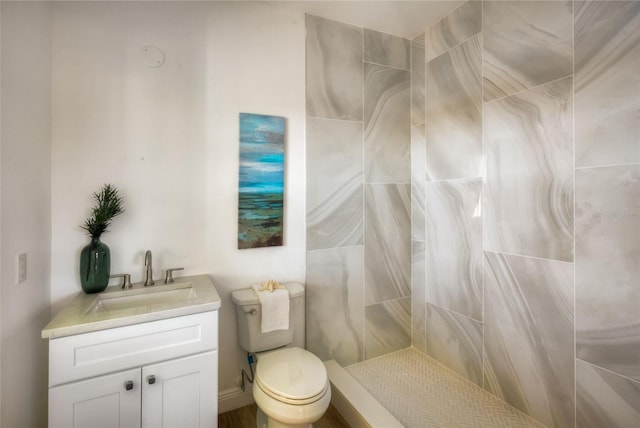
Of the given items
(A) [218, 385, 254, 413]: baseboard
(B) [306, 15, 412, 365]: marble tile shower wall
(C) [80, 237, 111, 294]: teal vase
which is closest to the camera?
(C) [80, 237, 111, 294]: teal vase

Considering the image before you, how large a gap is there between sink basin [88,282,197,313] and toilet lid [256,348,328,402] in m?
0.52

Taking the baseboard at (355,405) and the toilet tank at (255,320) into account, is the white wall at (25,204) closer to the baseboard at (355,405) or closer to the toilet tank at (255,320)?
the toilet tank at (255,320)

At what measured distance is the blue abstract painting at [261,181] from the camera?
1866 millimetres

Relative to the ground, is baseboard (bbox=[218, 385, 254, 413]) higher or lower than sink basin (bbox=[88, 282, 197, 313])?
lower

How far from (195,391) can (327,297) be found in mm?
994

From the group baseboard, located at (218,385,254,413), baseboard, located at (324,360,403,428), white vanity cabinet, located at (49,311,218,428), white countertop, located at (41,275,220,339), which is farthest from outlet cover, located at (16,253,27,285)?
baseboard, located at (324,360,403,428)

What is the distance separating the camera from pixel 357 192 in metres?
2.19

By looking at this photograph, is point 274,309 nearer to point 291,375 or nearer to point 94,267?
point 291,375

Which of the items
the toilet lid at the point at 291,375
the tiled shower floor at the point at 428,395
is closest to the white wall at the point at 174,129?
the toilet lid at the point at 291,375

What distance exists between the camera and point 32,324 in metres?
1.34

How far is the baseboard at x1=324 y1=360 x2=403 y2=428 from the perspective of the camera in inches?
63.7

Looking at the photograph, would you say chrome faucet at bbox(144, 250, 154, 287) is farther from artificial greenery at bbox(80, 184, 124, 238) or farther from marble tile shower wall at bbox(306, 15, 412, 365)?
marble tile shower wall at bbox(306, 15, 412, 365)

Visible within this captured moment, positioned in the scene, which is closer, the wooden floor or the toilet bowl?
the toilet bowl

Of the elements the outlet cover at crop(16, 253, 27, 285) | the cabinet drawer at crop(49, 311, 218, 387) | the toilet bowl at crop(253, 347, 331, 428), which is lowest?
the toilet bowl at crop(253, 347, 331, 428)
